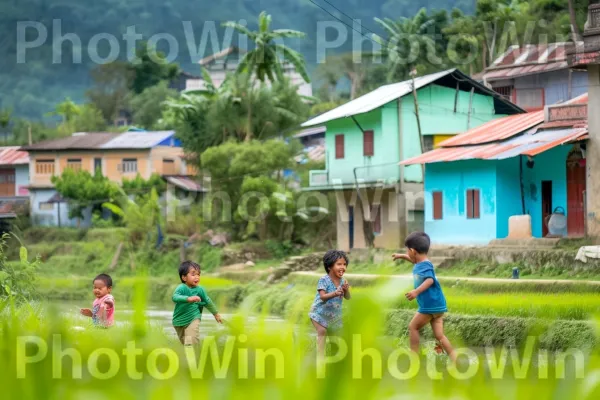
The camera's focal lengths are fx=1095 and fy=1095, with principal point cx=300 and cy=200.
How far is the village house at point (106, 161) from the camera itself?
50.2 meters

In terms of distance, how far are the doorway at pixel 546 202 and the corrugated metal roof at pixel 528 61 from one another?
9.87m

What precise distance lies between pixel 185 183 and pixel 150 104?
23.7 m

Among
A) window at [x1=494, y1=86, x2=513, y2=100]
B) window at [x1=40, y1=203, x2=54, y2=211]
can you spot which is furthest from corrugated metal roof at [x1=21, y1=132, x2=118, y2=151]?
window at [x1=494, y1=86, x2=513, y2=100]

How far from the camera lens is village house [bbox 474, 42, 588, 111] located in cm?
3659

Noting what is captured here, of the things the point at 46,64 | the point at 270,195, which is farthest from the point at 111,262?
the point at 46,64

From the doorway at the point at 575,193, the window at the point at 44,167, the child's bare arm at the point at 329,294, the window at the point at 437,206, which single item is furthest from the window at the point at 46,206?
the child's bare arm at the point at 329,294

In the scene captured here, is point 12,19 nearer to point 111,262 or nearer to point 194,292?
point 111,262

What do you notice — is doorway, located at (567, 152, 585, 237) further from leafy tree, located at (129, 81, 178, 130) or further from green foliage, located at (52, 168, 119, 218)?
leafy tree, located at (129, 81, 178, 130)

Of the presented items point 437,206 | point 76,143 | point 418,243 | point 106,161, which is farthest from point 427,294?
point 76,143

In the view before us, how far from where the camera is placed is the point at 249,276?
108 feet

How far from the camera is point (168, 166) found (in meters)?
51.0

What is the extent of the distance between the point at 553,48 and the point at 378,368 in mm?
38159

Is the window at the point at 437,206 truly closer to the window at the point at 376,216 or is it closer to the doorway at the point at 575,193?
the doorway at the point at 575,193

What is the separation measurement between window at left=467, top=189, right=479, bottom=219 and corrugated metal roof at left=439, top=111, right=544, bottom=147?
1.25 meters
